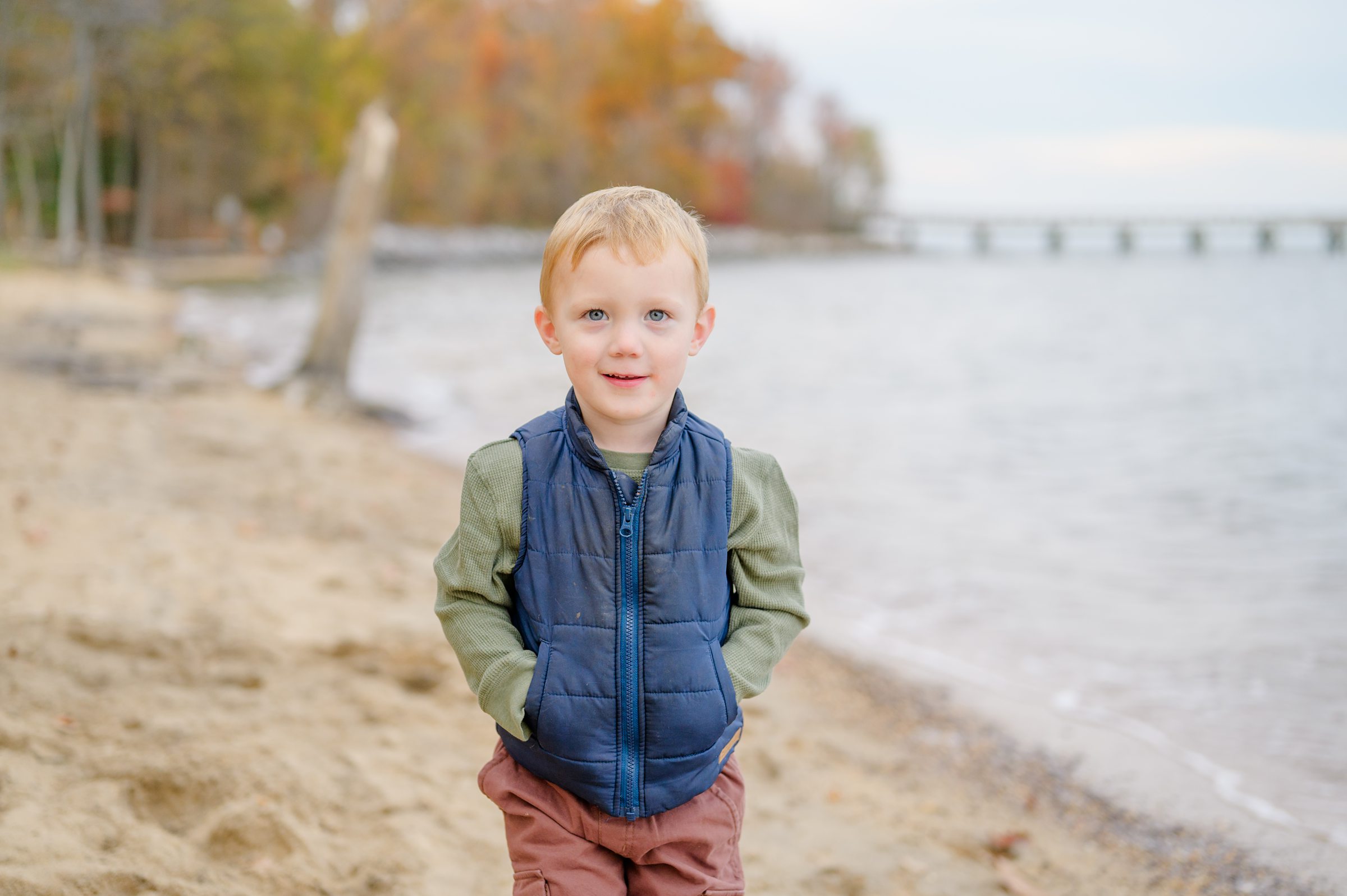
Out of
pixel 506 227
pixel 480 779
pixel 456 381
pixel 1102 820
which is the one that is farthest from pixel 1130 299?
pixel 480 779

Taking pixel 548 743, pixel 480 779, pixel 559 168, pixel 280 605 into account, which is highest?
pixel 559 168

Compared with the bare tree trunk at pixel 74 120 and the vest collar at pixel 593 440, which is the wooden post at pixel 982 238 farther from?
the vest collar at pixel 593 440

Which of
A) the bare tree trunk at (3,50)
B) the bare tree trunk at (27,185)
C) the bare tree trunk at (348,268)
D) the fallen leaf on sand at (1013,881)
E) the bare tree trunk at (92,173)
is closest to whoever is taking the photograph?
the fallen leaf on sand at (1013,881)

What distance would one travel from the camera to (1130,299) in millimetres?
39125

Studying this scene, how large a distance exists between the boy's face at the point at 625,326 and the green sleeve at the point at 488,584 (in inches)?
8.2

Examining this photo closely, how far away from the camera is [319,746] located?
11.4ft

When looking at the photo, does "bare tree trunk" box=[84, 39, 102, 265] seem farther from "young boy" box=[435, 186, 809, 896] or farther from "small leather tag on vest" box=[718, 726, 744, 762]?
"small leather tag on vest" box=[718, 726, 744, 762]

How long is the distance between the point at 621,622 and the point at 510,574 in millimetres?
239

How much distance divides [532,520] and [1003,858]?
237cm

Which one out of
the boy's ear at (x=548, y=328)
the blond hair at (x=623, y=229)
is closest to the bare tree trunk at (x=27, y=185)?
the boy's ear at (x=548, y=328)

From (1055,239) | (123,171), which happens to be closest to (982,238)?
(1055,239)

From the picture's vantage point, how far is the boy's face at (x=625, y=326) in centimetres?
195

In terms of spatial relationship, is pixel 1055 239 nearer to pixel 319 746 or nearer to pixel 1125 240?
pixel 1125 240

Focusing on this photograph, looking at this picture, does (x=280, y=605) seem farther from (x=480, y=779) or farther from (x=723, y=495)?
(x=723, y=495)
